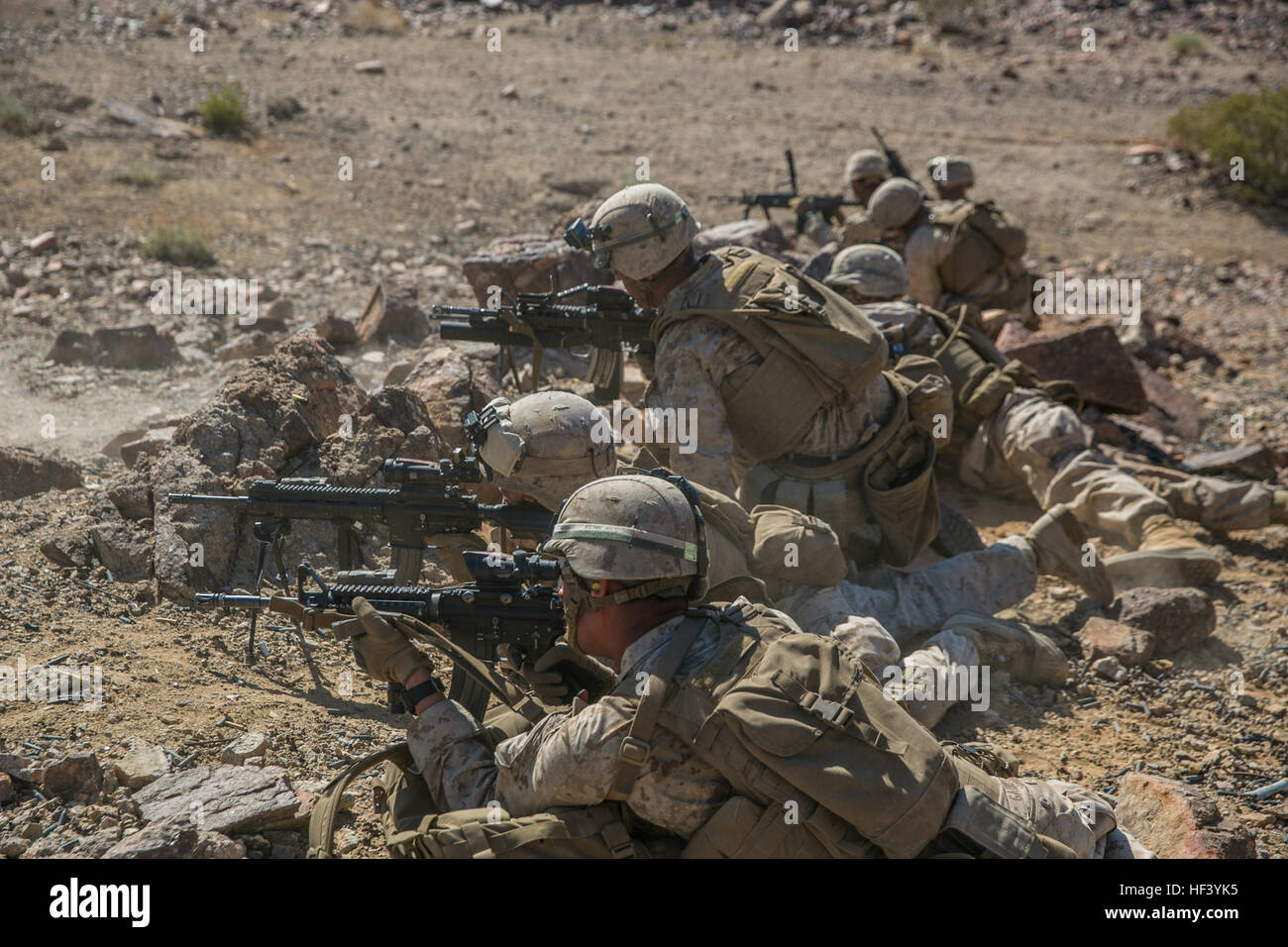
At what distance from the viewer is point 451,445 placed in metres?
6.42

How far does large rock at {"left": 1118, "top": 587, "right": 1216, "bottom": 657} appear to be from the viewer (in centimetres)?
611

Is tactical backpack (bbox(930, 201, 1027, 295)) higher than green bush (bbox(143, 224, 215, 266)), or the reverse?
tactical backpack (bbox(930, 201, 1027, 295))

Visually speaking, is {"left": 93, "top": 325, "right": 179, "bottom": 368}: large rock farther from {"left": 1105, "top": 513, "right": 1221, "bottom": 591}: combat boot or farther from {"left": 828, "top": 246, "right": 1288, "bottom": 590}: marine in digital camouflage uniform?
{"left": 1105, "top": 513, "right": 1221, "bottom": 591}: combat boot

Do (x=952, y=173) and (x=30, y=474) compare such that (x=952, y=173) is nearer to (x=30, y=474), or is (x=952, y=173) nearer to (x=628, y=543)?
(x=30, y=474)

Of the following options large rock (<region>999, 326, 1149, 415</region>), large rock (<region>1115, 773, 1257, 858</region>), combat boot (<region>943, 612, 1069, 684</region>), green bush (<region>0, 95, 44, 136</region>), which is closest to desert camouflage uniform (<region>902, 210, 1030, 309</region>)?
large rock (<region>999, 326, 1149, 415</region>)

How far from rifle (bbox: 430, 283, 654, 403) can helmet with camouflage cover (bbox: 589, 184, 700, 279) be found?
2.56 feet

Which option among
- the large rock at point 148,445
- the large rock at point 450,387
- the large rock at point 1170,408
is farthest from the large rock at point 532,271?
the large rock at point 1170,408

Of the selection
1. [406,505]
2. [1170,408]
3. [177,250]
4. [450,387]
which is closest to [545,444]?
[406,505]

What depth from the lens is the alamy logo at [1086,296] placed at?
40.9ft

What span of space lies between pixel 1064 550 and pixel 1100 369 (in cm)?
329
